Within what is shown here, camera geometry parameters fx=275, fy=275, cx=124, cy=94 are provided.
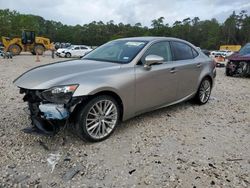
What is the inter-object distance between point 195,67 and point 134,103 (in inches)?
78.5

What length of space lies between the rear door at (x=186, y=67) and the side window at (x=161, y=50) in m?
0.15

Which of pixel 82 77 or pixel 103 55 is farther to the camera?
pixel 103 55

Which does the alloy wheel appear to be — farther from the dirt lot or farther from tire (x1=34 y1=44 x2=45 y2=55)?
tire (x1=34 y1=44 x2=45 y2=55)

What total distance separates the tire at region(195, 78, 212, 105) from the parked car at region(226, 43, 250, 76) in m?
6.05

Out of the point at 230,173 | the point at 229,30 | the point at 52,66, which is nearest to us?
the point at 230,173

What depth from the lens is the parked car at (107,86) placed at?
3619 mm

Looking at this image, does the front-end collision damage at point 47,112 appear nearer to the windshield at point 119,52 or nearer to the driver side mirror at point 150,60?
the windshield at point 119,52

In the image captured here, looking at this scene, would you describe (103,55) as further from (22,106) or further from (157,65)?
(22,106)

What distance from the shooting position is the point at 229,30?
89.8 metres

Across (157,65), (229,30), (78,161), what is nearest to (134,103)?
(157,65)

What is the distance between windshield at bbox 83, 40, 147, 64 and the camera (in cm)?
452

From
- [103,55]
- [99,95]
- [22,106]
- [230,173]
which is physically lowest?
[230,173]

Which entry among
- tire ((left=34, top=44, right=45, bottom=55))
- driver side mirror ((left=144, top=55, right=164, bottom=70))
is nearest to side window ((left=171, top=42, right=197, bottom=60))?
driver side mirror ((left=144, top=55, right=164, bottom=70))

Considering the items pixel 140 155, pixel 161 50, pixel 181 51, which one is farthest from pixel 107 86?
pixel 181 51
